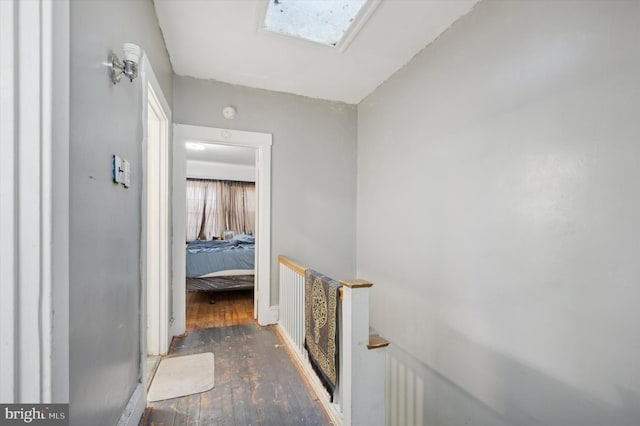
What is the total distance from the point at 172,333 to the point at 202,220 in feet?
16.7

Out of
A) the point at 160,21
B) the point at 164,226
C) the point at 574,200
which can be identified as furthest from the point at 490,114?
the point at 164,226

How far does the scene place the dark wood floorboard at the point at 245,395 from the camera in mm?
1511

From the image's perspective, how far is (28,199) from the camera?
624 mm

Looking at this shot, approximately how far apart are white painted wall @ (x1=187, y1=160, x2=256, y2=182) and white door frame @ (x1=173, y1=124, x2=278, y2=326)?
4.45 meters

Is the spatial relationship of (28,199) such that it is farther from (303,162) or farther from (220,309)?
(220,309)

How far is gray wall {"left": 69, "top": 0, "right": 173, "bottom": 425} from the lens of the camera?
Answer: 828mm

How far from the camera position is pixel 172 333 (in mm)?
2463

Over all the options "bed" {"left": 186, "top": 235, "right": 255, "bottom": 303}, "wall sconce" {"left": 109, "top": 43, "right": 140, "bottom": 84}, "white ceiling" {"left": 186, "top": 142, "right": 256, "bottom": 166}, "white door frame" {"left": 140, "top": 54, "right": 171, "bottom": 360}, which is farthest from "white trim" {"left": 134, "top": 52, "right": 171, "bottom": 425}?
"white ceiling" {"left": 186, "top": 142, "right": 256, "bottom": 166}

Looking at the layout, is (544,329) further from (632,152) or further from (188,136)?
(188,136)

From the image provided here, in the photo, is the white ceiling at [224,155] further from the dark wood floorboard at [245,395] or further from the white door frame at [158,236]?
the dark wood floorboard at [245,395]

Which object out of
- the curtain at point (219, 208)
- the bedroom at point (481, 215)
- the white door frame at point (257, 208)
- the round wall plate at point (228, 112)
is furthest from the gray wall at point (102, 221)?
the curtain at point (219, 208)

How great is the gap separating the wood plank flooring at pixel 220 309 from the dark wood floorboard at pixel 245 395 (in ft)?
1.57
